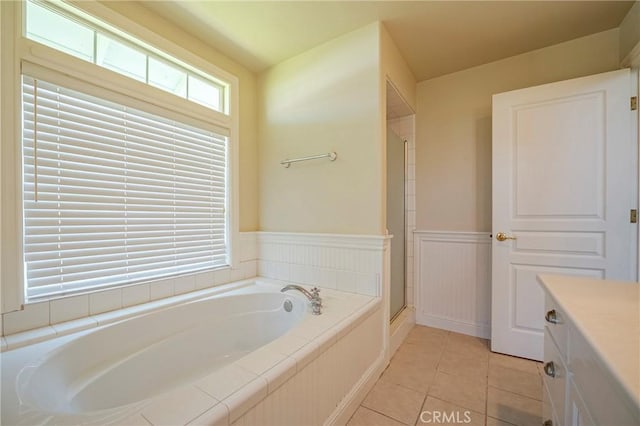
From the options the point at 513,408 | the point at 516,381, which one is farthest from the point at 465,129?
the point at 513,408

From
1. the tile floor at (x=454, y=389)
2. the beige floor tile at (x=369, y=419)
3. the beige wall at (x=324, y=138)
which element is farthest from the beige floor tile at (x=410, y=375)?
the beige wall at (x=324, y=138)

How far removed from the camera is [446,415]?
137 centimetres

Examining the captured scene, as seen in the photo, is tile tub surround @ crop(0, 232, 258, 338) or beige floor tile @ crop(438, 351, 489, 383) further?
beige floor tile @ crop(438, 351, 489, 383)

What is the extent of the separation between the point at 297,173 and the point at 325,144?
1.12ft

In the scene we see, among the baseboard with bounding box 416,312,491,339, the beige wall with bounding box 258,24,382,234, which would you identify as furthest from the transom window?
the baseboard with bounding box 416,312,491,339

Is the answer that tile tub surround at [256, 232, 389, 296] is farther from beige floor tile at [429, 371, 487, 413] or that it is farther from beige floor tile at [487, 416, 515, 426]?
beige floor tile at [487, 416, 515, 426]

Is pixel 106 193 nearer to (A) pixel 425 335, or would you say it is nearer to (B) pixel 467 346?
(A) pixel 425 335

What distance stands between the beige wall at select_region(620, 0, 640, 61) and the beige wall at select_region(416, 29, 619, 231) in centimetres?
16

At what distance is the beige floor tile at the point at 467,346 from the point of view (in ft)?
6.43

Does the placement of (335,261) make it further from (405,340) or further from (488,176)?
(488,176)

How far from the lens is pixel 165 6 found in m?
1.59

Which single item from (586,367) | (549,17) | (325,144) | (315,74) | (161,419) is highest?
(549,17)

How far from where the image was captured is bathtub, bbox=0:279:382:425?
742 mm

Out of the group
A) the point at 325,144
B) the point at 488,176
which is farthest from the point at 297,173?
the point at 488,176
